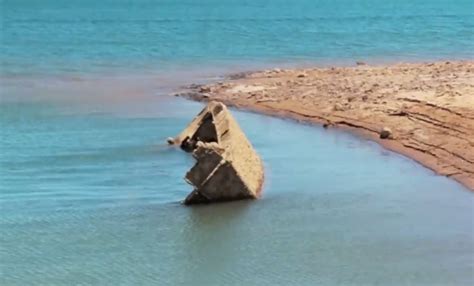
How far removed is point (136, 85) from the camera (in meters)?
28.3

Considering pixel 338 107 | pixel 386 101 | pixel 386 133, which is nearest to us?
Result: pixel 386 133

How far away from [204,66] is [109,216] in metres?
19.8

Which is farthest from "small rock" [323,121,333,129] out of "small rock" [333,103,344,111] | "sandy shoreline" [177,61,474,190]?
"small rock" [333,103,344,111]

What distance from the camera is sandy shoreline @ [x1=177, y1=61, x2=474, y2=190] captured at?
17.2 metres

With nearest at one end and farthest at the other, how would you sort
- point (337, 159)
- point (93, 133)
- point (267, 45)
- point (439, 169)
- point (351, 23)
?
point (439, 169), point (337, 159), point (93, 133), point (267, 45), point (351, 23)

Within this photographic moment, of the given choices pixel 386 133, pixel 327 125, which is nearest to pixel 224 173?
pixel 386 133

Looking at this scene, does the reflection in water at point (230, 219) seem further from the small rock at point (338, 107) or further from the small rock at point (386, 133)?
the small rock at point (338, 107)

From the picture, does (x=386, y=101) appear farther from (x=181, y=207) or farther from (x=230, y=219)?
(x=230, y=219)

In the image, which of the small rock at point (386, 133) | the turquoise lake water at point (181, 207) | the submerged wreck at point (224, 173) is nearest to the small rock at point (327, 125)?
the turquoise lake water at point (181, 207)

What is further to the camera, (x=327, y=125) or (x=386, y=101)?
(x=386, y=101)

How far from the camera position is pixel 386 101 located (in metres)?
21.1

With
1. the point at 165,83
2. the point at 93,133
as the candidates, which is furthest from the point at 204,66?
the point at 93,133

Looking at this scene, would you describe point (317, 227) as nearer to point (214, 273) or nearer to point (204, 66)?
point (214, 273)

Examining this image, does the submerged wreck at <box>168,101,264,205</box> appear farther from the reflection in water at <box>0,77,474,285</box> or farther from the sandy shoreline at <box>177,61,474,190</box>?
the sandy shoreline at <box>177,61,474,190</box>
